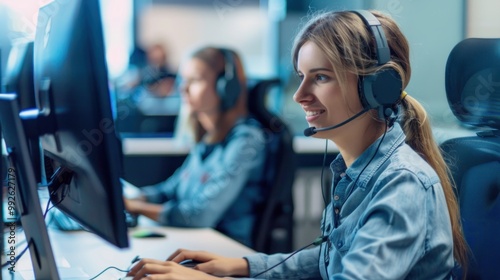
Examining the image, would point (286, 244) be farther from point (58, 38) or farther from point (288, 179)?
point (58, 38)

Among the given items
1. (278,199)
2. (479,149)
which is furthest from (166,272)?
(278,199)

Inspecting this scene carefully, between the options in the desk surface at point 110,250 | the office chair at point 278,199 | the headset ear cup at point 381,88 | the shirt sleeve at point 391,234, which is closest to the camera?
the shirt sleeve at point 391,234

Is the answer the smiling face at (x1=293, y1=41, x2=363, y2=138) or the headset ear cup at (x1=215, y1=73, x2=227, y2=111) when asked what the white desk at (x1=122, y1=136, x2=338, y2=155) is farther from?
the smiling face at (x1=293, y1=41, x2=363, y2=138)

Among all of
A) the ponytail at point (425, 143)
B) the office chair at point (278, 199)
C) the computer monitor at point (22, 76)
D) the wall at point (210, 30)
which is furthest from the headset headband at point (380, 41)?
the wall at point (210, 30)

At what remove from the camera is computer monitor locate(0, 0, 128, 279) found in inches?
38.1

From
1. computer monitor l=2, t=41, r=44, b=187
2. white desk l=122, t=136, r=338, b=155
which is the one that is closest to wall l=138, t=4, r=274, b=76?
white desk l=122, t=136, r=338, b=155

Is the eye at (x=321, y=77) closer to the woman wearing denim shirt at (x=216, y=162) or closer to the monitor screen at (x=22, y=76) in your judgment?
the monitor screen at (x=22, y=76)

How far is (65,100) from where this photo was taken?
1.06 meters

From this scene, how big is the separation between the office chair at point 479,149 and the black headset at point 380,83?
147mm

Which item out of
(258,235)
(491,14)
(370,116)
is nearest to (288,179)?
(258,235)

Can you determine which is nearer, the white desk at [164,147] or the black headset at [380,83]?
the black headset at [380,83]

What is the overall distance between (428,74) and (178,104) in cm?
216

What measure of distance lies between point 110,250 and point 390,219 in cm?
81

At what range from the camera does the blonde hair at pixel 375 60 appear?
107cm
